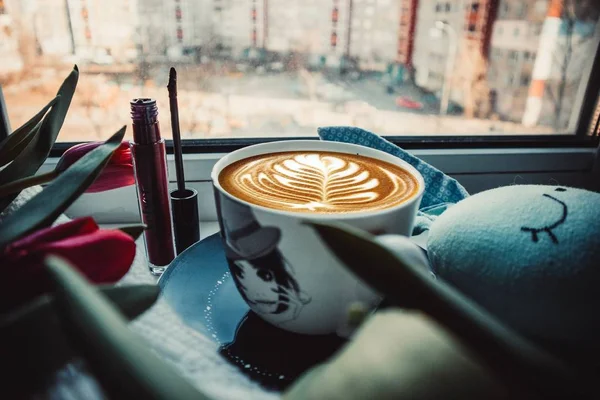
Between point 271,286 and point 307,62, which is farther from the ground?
point 307,62

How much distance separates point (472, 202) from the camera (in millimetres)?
340

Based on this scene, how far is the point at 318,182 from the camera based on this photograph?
387 millimetres

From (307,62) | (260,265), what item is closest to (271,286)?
(260,265)

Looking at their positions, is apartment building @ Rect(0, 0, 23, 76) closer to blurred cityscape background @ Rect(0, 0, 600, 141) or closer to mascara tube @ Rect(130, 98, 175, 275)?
blurred cityscape background @ Rect(0, 0, 600, 141)

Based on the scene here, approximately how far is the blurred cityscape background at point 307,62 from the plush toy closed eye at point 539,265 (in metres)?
0.37

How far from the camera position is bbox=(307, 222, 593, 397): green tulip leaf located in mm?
151

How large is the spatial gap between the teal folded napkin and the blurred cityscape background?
13 centimetres

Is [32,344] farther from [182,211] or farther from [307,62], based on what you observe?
[307,62]

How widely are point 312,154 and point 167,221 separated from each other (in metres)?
0.16

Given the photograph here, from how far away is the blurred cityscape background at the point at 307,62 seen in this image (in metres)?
0.57

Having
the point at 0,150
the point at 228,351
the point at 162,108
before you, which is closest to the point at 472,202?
the point at 228,351

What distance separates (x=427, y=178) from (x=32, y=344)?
438 millimetres

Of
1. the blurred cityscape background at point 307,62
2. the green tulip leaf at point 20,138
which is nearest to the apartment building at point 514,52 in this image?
the blurred cityscape background at point 307,62

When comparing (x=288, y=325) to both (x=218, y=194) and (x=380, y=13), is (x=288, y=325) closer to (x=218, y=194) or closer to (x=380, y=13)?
(x=218, y=194)
